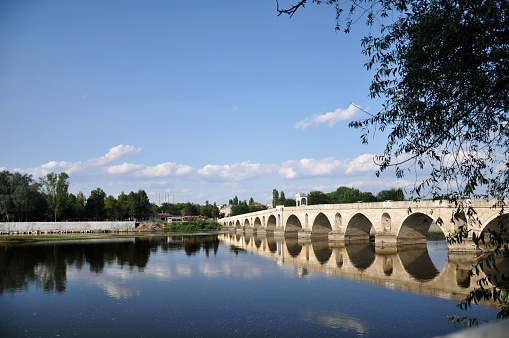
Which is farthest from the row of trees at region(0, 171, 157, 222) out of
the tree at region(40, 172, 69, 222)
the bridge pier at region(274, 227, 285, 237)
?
the bridge pier at region(274, 227, 285, 237)

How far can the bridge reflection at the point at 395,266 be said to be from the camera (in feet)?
69.2

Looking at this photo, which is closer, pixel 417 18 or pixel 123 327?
pixel 417 18

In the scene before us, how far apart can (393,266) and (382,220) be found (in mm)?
11898

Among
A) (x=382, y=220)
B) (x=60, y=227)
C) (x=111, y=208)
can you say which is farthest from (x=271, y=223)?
(x=111, y=208)

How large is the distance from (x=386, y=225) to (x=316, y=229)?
626 inches

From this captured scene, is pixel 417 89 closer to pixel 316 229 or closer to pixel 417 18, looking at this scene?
pixel 417 18

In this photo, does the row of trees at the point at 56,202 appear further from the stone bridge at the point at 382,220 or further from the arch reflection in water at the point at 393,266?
the arch reflection in water at the point at 393,266

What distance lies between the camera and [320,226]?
54.5m

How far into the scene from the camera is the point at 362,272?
26.4 metres

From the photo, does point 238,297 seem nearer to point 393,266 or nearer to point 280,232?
point 393,266

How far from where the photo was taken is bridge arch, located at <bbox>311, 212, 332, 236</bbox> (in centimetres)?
5319

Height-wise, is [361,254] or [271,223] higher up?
[271,223]

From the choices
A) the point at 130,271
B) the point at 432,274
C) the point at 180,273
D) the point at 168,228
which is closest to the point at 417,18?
the point at 432,274

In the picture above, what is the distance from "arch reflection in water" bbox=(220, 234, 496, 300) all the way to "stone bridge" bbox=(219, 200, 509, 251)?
1421mm
